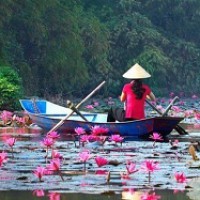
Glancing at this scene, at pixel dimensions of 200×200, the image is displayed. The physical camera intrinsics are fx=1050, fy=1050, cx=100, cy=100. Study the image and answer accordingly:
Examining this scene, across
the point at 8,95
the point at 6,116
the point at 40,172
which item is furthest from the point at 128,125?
the point at 8,95

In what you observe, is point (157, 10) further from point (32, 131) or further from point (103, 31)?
point (32, 131)

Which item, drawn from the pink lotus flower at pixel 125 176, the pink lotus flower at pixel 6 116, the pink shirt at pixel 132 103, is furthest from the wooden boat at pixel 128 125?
the pink lotus flower at pixel 125 176

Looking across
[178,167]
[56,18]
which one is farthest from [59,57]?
[178,167]

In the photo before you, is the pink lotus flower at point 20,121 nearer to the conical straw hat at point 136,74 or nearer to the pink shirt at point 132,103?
the pink shirt at point 132,103

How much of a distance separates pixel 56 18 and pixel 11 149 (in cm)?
2735

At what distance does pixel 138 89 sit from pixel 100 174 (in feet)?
24.8

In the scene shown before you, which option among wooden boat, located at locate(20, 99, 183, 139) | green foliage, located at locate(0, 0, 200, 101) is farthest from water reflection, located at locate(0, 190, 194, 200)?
green foliage, located at locate(0, 0, 200, 101)

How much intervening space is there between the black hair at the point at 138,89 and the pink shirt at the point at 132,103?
6 centimetres

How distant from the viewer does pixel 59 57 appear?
4247cm

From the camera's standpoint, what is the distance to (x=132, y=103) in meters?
20.4

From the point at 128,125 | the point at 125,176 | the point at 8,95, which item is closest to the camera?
the point at 125,176

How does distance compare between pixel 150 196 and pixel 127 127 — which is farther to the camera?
pixel 127 127

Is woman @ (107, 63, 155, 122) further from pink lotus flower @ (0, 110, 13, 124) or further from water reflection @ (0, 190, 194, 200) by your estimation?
water reflection @ (0, 190, 194, 200)

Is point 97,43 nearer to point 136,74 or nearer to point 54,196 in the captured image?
point 136,74
